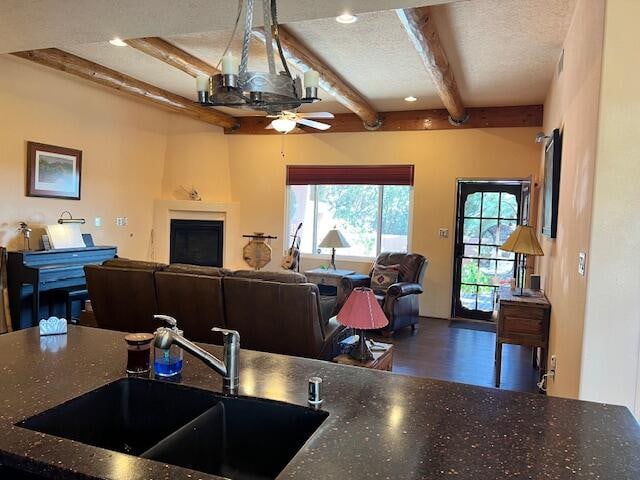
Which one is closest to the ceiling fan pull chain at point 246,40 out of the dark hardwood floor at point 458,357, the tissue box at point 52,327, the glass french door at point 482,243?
the tissue box at point 52,327

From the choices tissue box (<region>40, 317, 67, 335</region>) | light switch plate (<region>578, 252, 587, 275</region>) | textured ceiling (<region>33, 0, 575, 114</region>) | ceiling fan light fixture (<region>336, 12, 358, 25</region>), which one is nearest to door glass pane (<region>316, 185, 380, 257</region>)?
textured ceiling (<region>33, 0, 575, 114</region>)

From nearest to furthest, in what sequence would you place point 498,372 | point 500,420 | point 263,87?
1. point 500,420
2. point 263,87
3. point 498,372

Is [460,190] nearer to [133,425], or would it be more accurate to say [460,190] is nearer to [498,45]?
[498,45]

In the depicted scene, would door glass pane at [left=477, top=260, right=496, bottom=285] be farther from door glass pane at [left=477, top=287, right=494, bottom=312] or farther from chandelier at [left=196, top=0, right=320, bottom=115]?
chandelier at [left=196, top=0, right=320, bottom=115]

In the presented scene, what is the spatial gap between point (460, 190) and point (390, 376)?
557 centimetres

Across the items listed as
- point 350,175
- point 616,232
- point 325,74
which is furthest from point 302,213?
point 616,232

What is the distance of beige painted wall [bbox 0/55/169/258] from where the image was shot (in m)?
5.29

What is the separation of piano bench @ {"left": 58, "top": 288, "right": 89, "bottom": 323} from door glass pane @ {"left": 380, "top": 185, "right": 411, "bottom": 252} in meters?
4.19

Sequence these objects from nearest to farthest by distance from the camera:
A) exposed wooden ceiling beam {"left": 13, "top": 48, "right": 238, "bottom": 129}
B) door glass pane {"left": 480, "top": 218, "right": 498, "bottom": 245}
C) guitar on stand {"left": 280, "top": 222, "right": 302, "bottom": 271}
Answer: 1. exposed wooden ceiling beam {"left": 13, "top": 48, "right": 238, "bottom": 129}
2. door glass pane {"left": 480, "top": 218, "right": 498, "bottom": 245}
3. guitar on stand {"left": 280, "top": 222, "right": 302, "bottom": 271}

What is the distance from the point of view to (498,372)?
3916 millimetres

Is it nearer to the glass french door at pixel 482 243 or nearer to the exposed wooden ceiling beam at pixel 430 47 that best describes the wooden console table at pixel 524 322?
the exposed wooden ceiling beam at pixel 430 47

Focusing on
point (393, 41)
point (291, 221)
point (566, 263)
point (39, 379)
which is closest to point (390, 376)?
point (39, 379)

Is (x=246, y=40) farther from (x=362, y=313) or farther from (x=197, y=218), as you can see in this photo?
(x=197, y=218)

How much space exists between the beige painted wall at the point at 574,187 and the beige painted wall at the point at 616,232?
0.08 m
